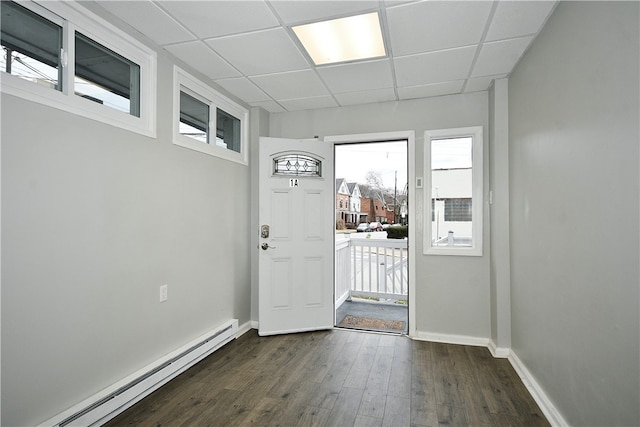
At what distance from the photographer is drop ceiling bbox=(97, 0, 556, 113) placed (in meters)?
1.94

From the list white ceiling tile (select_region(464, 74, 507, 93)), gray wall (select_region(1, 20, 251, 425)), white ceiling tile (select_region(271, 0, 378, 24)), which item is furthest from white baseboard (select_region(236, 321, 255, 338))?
white ceiling tile (select_region(464, 74, 507, 93))

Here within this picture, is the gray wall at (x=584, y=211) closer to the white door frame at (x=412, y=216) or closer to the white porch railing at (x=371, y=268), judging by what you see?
the white door frame at (x=412, y=216)

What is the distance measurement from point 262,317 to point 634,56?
130 inches

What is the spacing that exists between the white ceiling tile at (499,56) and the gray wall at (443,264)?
0.52m

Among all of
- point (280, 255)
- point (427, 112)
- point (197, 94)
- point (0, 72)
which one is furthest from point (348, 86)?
point (0, 72)

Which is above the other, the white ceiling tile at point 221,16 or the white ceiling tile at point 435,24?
the white ceiling tile at point 221,16

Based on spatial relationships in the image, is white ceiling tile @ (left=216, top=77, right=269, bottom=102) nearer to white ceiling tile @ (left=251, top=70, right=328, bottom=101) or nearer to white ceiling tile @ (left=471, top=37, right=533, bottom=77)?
white ceiling tile @ (left=251, top=70, right=328, bottom=101)

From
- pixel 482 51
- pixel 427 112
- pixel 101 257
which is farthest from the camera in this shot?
pixel 427 112

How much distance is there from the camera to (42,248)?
1.66m

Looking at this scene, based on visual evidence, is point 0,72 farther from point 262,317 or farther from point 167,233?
point 262,317

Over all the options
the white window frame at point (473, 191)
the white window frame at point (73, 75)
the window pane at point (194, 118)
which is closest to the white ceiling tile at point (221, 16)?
the white window frame at point (73, 75)

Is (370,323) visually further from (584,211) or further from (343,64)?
(343,64)

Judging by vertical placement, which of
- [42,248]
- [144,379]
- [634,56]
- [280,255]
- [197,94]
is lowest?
[144,379]

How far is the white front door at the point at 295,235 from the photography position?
3473 millimetres
